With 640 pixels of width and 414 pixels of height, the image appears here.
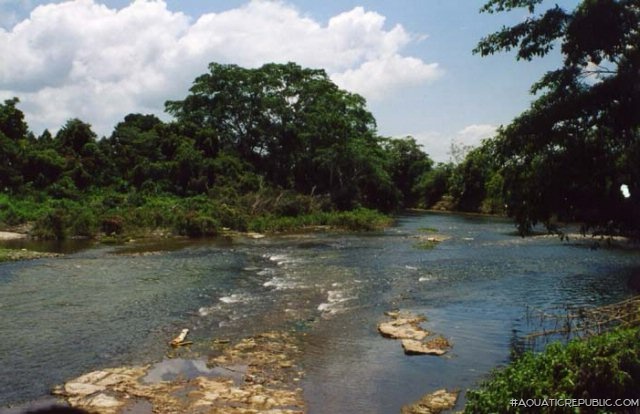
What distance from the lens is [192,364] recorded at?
13.8m

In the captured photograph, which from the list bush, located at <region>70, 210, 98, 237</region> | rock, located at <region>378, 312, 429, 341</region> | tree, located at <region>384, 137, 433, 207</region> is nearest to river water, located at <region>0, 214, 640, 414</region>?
rock, located at <region>378, 312, 429, 341</region>

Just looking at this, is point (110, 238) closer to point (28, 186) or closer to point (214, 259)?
point (214, 259)

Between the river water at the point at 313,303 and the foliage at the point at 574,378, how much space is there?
2643 mm

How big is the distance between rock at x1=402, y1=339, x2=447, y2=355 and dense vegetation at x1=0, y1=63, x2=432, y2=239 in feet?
97.9

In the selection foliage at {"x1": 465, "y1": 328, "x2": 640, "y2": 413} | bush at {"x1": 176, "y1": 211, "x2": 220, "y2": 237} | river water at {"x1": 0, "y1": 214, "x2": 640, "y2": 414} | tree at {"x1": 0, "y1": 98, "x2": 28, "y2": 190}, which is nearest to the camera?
foliage at {"x1": 465, "y1": 328, "x2": 640, "y2": 413}

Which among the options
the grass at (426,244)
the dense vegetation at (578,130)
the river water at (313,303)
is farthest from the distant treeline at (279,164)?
the grass at (426,244)

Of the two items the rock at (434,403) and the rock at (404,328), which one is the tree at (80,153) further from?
the rock at (434,403)

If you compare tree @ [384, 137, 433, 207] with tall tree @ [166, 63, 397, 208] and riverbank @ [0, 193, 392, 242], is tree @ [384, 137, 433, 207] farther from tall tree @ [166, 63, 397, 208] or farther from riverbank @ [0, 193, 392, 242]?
riverbank @ [0, 193, 392, 242]

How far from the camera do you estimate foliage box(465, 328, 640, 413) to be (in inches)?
354

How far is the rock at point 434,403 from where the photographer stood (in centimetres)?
1100

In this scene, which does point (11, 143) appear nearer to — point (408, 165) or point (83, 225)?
point (83, 225)

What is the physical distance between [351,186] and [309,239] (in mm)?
20345

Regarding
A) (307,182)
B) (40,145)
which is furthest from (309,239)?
(40,145)

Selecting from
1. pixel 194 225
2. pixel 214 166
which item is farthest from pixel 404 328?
pixel 214 166
